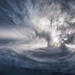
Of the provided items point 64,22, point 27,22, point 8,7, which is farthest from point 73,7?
point 8,7

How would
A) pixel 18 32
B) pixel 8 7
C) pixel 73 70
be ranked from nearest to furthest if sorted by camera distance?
pixel 8 7 < pixel 18 32 < pixel 73 70

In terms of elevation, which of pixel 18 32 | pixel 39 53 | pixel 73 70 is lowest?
pixel 73 70

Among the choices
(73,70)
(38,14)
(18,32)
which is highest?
(38,14)

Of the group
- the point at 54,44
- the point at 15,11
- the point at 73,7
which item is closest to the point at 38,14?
the point at 15,11

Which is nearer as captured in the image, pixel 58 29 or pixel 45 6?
pixel 45 6

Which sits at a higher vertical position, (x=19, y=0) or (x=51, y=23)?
(x=19, y=0)

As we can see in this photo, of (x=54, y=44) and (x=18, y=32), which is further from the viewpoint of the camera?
(x=54, y=44)

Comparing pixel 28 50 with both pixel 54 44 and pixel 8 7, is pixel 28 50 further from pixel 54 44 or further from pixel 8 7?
pixel 8 7

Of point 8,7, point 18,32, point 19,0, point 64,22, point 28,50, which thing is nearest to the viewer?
point 19,0

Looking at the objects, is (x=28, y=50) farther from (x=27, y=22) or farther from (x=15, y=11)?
(x=15, y=11)
